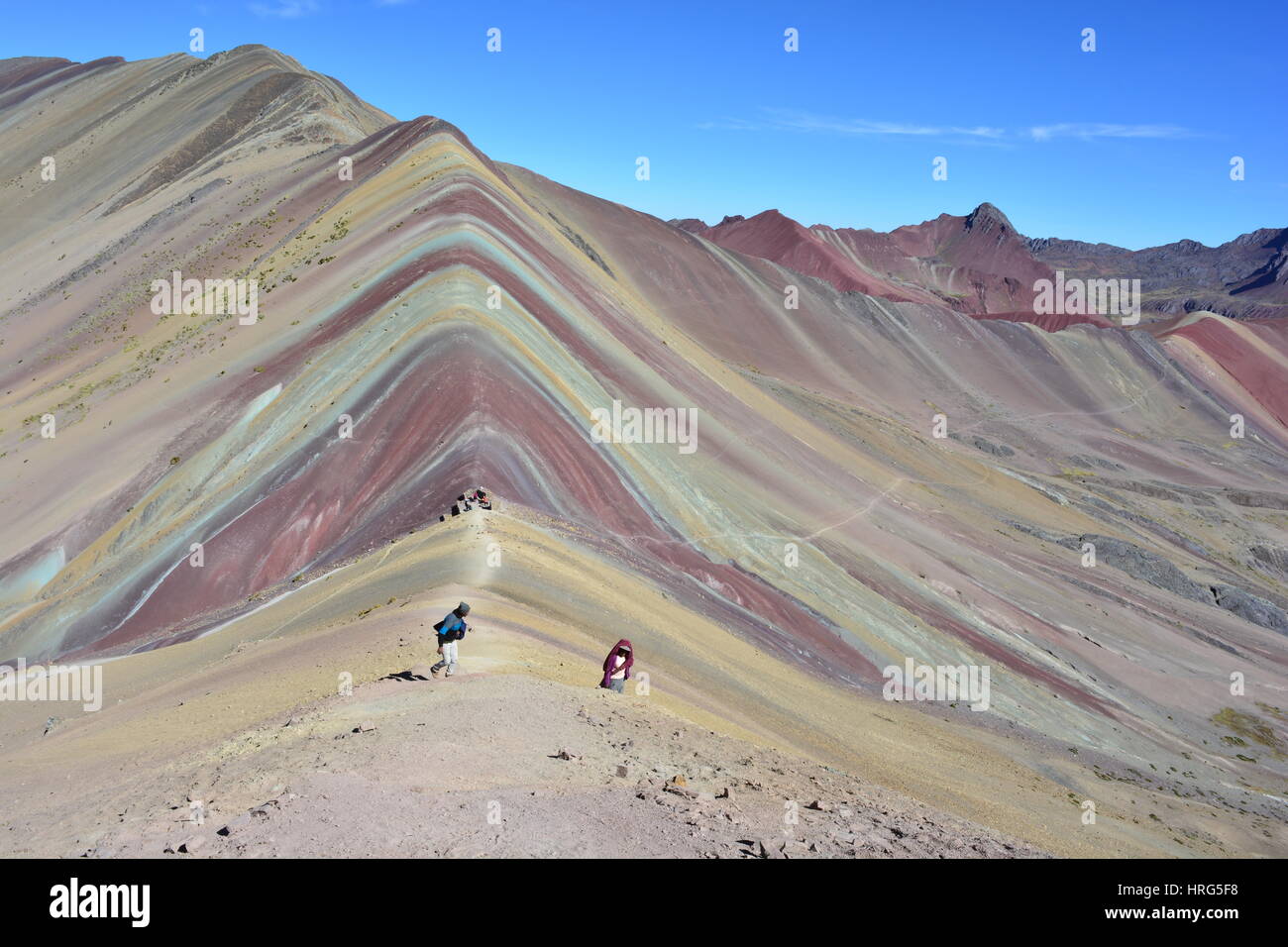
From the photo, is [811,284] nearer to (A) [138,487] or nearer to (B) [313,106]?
(B) [313,106]

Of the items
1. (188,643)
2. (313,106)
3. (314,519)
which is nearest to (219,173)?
(313,106)

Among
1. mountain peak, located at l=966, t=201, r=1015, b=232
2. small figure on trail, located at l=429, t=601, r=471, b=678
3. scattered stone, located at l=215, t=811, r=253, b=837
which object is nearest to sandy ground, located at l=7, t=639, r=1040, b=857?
scattered stone, located at l=215, t=811, r=253, b=837

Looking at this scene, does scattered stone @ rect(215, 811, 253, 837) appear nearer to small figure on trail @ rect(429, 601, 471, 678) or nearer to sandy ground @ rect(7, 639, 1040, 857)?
sandy ground @ rect(7, 639, 1040, 857)

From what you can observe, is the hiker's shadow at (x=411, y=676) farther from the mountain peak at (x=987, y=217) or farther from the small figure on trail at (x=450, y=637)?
the mountain peak at (x=987, y=217)

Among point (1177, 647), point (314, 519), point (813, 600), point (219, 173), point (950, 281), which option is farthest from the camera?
point (950, 281)

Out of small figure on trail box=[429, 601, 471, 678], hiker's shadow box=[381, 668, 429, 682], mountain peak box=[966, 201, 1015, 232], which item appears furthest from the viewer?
mountain peak box=[966, 201, 1015, 232]

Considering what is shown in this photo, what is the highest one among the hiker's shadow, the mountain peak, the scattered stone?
the mountain peak

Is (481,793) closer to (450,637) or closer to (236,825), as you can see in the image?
(236,825)

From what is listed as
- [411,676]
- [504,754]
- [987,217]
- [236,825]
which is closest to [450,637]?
[411,676]

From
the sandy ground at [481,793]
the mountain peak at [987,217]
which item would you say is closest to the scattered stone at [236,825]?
the sandy ground at [481,793]

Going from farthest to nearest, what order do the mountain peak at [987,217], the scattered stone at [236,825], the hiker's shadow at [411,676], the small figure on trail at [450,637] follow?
the mountain peak at [987,217]
the hiker's shadow at [411,676]
the small figure on trail at [450,637]
the scattered stone at [236,825]
